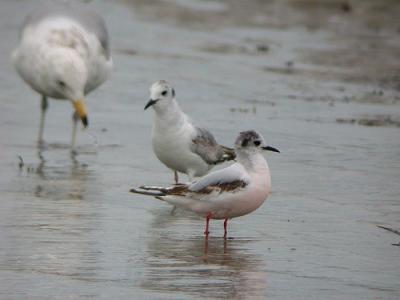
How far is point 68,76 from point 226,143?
157 centimetres

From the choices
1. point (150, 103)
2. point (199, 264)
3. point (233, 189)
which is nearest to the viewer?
point (199, 264)

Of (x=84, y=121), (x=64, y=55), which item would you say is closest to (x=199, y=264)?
(x=84, y=121)

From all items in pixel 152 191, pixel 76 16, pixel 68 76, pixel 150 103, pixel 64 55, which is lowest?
pixel 152 191

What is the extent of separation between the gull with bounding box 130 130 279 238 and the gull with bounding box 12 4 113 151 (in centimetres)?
322

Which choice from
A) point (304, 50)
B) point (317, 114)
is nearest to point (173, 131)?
point (317, 114)

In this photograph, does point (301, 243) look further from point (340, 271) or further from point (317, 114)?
point (317, 114)

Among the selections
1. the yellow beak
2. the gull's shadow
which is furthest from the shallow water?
the yellow beak

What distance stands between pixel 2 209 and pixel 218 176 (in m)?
1.61

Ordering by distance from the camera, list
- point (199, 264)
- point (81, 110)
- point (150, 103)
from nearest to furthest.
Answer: point (199, 264) → point (150, 103) → point (81, 110)

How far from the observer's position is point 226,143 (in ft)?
37.6

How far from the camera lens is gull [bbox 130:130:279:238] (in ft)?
25.5

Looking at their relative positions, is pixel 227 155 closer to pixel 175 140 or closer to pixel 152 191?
pixel 175 140

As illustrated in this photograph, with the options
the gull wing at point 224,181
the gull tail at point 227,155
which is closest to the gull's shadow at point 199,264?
the gull wing at point 224,181

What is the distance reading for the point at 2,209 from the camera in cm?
858
